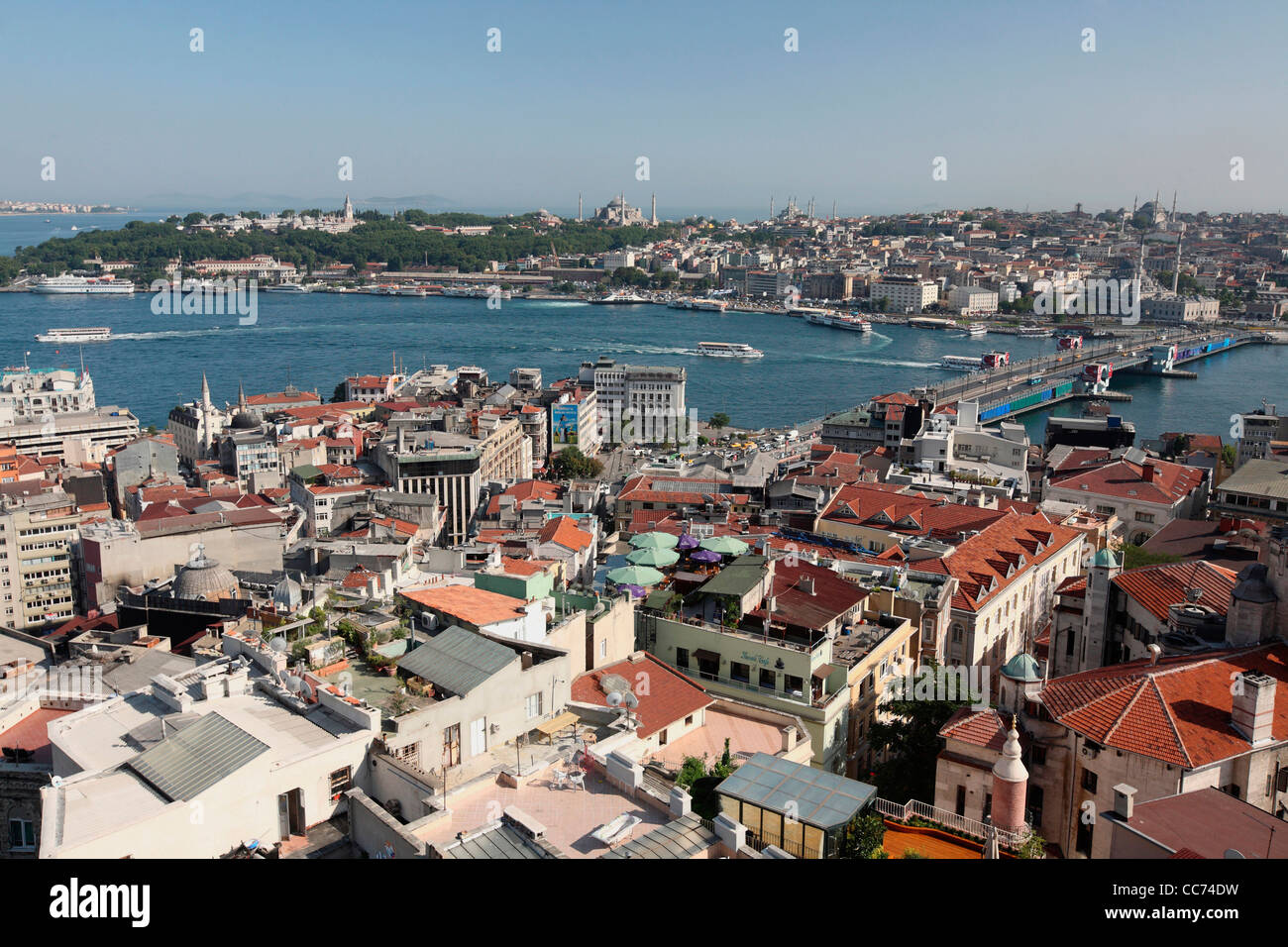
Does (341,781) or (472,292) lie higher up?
(472,292)

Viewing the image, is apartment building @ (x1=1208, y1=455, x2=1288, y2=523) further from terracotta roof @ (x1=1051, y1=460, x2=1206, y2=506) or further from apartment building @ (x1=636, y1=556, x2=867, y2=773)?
apartment building @ (x1=636, y1=556, x2=867, y2=773)

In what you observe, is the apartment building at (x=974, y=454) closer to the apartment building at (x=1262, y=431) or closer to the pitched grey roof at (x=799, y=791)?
the apartment building at (x=1262, y=431)

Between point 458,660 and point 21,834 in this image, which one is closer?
point 458,660

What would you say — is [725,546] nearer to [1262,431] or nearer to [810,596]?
[810,596]

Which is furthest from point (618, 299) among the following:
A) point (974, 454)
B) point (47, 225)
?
point (47, 225)

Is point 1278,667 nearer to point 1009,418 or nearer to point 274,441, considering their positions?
point 274,441

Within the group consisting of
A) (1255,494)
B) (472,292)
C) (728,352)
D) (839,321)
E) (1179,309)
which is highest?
(472,292)
